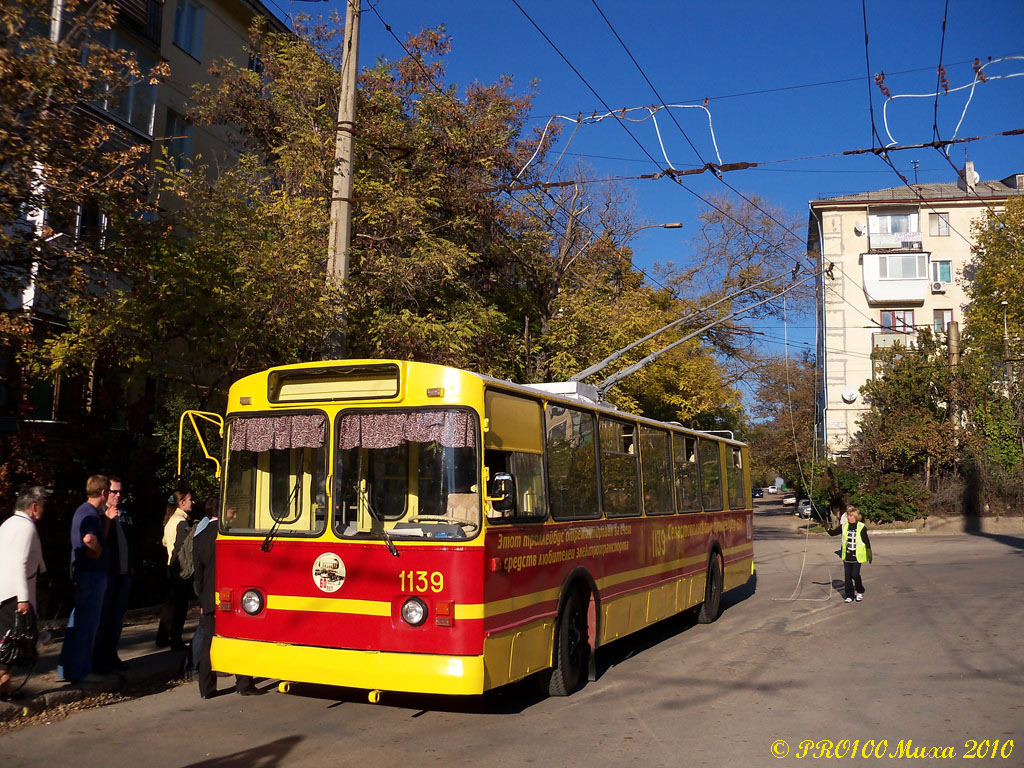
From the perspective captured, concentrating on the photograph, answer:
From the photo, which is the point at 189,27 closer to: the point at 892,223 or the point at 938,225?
the point at 892,223

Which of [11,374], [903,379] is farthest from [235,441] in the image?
[903,379]

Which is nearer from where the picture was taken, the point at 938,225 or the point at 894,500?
the point at 894,500

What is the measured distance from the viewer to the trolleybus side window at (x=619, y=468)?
10.0m

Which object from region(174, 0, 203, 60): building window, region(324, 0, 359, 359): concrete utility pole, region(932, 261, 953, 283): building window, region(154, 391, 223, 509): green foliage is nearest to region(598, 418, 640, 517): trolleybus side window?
region(324, 0, 359, 359): concrete utility pole

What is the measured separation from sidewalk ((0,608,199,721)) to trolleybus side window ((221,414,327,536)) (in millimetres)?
1862

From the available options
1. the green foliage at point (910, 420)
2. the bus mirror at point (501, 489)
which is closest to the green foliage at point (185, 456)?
the bus mirror at point (501, 489)

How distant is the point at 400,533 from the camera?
24.1 ft

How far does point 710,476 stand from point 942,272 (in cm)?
4409

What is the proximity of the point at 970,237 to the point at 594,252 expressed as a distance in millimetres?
31635

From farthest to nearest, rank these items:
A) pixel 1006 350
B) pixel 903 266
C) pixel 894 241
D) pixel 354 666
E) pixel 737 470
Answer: pixel 894 241 < pixel 903 266 < pixel 1006 350 < pixel 737 470 < pixel 354 666

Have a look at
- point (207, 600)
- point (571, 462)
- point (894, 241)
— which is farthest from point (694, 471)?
point (894, 241)

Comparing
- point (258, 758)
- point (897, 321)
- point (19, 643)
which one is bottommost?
point (258, 758)

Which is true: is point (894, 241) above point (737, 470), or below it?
above

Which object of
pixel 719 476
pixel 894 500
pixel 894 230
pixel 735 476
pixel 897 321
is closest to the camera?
pixel 719 476
